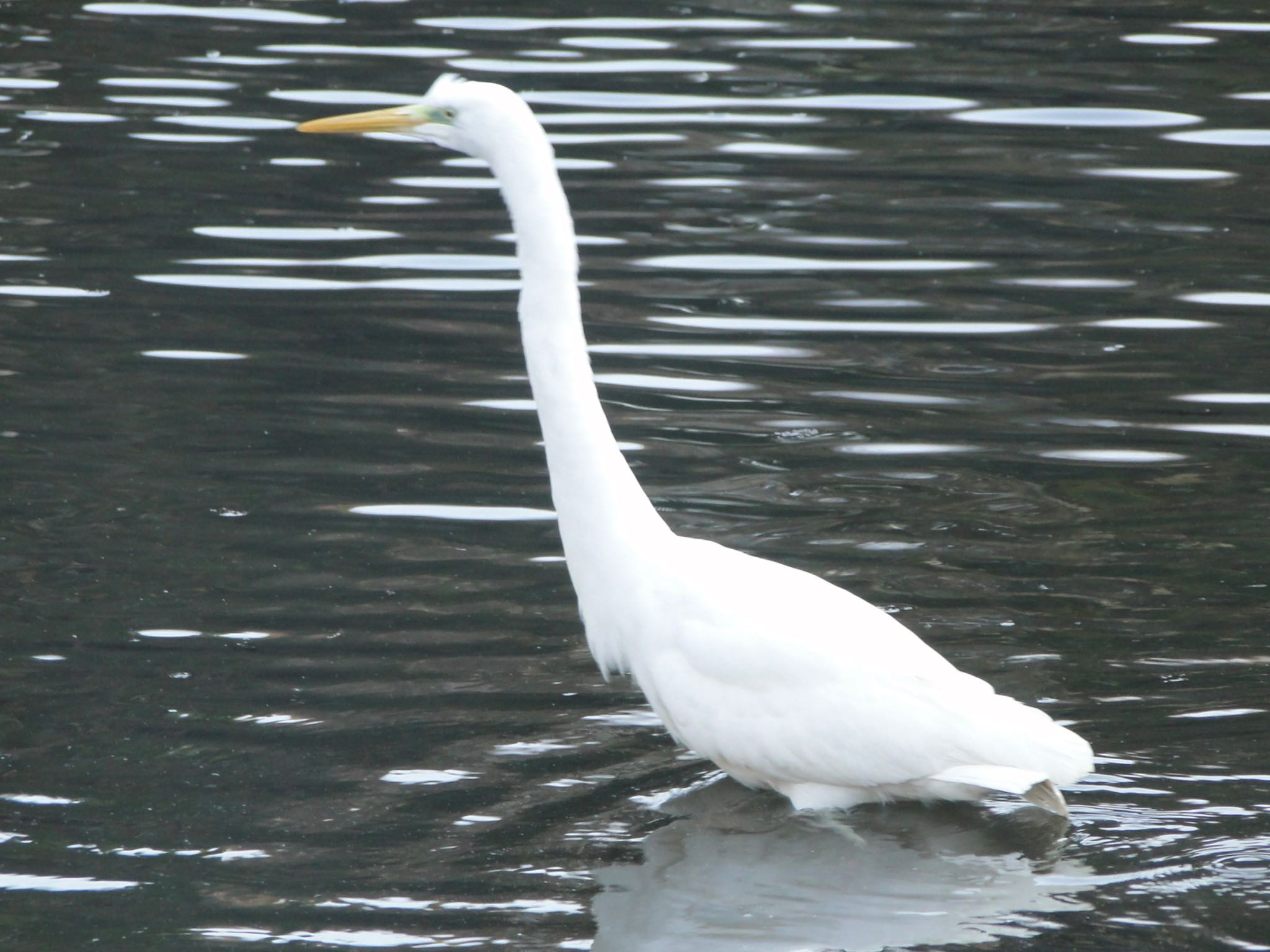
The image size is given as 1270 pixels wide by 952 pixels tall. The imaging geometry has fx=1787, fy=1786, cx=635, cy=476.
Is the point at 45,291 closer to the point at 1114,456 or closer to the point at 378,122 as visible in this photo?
the point at 378,122

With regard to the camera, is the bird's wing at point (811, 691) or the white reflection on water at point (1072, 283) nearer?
the bird's wing at point (811, 691)

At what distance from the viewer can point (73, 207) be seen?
1004 centimetres

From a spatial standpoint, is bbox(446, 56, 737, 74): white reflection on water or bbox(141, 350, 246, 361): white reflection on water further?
bbox(446, 56, 737, 74): white reflection on water

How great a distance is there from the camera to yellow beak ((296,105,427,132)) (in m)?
5.16

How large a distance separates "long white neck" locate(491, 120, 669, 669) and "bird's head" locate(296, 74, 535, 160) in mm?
53

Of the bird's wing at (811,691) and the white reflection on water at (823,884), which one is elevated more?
the bird's wing at (811,691)

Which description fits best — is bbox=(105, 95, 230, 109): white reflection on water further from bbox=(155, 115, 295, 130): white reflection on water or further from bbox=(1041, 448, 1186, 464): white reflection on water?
bbox=(1041, 448, 1186, 464): white reflection on water

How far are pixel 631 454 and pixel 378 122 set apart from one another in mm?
2399

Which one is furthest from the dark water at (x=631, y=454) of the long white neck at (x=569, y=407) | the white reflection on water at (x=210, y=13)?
the long white neck at (x=569, y=407)

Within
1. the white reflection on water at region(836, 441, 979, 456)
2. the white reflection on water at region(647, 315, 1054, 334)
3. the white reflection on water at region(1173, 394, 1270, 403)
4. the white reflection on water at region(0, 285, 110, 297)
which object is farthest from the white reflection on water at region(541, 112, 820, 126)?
the white reflection on water at region(836, 441, 979, 456)

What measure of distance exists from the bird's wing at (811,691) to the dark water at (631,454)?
24 cm

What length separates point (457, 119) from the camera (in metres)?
5.09

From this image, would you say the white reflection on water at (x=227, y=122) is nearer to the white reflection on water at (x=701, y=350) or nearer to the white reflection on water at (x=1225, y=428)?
the white reflection on water at (x=701, y=350)

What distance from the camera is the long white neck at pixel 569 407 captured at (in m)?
5.02
